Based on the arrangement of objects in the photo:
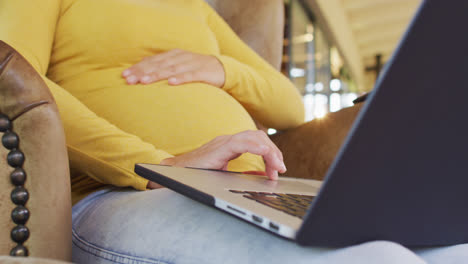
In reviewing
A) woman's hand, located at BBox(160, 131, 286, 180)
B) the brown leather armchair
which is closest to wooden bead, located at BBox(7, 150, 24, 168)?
the brown leather armchair

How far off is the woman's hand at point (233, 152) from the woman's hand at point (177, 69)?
0.87 feet

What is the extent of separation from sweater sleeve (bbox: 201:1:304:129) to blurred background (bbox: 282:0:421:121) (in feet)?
8.78

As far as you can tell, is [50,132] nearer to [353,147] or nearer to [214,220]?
[214,220]

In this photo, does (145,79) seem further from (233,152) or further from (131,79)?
(233,152)

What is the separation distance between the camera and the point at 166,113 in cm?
75

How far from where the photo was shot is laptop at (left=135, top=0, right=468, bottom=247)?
0.76 feet

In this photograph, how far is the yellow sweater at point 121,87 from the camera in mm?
609

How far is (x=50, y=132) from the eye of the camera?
0.41 meters

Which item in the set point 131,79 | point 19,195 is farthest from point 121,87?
point 19,195

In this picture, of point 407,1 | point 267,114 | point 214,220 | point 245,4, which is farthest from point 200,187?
point 407,1

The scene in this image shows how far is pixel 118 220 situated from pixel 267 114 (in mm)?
667

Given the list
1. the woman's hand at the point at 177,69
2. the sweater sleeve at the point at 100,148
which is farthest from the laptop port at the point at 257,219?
the woman's hand at the point at 177,69

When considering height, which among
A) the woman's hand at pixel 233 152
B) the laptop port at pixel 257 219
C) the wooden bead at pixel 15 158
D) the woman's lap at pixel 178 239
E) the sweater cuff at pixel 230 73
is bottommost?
the woman's lap at pixel 178 239

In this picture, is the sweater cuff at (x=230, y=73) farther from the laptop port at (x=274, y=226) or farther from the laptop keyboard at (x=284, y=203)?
the laptop port at (x=274, y=226)
